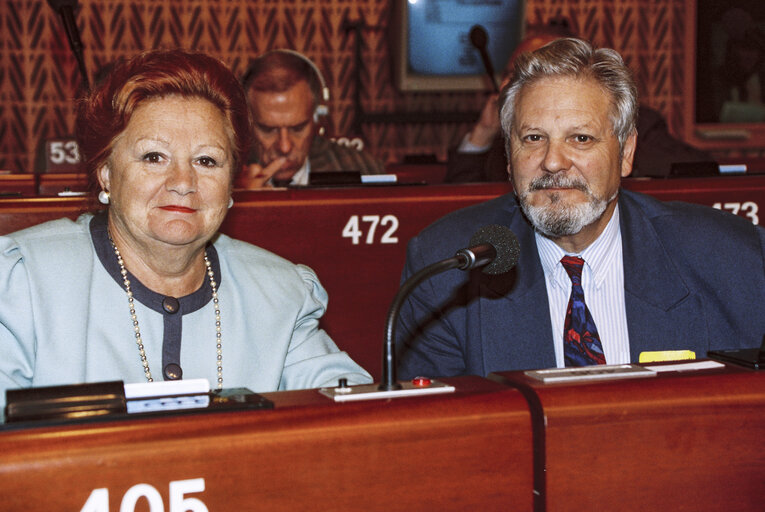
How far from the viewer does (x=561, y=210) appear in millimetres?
1905

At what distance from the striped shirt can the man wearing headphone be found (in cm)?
192

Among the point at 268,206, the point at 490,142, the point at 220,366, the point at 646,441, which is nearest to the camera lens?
the point at 646,441

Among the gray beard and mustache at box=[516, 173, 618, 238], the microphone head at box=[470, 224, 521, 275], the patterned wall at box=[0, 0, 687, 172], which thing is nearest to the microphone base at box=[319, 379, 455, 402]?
the microphone head at box=[470, 224, 521, 275]

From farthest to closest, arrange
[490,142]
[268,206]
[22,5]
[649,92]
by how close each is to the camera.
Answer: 1. [649,92]
2. [22,5]
3. [490,142]
4. [268,206]

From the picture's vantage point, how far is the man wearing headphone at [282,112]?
12.4 feet

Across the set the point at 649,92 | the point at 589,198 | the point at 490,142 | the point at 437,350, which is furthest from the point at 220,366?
Result: the point at 649,92

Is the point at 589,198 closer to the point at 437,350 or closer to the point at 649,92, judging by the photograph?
the point at 437,350

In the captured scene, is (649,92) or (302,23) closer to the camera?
(302,23)

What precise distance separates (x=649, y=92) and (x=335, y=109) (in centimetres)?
256

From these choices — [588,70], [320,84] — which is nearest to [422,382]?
[588,70]

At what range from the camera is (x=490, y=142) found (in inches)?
162

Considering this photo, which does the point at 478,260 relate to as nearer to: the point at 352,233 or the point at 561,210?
the point at 561,210

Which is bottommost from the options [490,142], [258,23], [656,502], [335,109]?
[656,502]

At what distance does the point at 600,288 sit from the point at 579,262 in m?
0.07
